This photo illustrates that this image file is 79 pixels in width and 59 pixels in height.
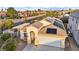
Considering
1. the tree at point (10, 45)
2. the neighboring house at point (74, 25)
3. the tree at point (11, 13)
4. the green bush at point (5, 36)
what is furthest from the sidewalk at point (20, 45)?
the neighboring house at point (74, 25)

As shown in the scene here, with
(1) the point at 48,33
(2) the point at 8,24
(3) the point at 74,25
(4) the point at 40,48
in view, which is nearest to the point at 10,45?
(2) the point at 8,24

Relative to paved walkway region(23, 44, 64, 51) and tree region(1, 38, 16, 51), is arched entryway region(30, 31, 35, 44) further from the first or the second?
tree region(1, 38, 16, 51)

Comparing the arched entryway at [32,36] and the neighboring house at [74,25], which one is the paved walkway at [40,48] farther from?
the neighboring house at [74,25]

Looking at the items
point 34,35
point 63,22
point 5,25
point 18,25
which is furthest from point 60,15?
point 5,25

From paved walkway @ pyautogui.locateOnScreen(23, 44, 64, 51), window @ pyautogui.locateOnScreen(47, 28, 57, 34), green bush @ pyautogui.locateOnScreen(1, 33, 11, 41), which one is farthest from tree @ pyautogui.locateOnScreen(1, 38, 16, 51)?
window @ pyautogui.locateOnScreen(47, 28, 57, 34)

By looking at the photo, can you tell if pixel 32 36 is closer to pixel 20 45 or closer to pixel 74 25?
pixel 20 45

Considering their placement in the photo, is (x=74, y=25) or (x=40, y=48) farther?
(x=40, y=48)

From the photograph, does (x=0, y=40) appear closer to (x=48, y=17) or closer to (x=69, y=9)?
(x=48, y=17)

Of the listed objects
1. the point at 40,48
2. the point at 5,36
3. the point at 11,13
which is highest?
the point at 11,13
